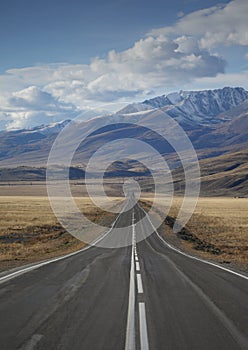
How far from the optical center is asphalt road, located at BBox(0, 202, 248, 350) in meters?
7.91

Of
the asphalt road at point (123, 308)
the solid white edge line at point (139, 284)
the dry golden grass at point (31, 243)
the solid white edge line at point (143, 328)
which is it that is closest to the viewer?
the solid white edge line at point (143, 328)

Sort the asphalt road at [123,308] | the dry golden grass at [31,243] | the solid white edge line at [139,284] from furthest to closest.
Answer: the dry golden grass at [31,243] < the solid white edge line at [139,284] < the asphalt road at [123,308]

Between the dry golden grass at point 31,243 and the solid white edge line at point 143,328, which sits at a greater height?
the solid white edge line at point 143,328

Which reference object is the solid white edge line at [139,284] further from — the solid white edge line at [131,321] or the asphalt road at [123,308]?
the solid white edge line at [131,321]

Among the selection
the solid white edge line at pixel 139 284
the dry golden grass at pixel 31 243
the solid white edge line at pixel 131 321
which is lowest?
the dry golden grass at pixel 31 243

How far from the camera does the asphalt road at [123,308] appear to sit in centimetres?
791

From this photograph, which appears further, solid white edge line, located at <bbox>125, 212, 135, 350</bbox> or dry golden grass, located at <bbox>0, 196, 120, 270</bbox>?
dry golden grass, located at <bbox>0, 196, 120, 270</bbox>

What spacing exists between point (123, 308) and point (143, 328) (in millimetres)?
1819

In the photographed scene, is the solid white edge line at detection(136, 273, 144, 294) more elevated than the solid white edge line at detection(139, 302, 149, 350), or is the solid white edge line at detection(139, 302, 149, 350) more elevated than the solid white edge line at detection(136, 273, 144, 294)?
the solid white edge line at detection(139, 302, 149, 350)

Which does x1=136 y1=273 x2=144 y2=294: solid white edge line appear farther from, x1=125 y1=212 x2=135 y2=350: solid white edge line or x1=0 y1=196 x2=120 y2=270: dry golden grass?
x1=0 y1=196 x2=120 y2=270: dry golden grass

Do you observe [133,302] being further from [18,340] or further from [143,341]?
[18,340]

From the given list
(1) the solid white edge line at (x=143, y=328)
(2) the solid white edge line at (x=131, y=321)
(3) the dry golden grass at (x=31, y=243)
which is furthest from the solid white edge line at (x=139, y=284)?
(3) the dry golden grass at (x=31, y=243)

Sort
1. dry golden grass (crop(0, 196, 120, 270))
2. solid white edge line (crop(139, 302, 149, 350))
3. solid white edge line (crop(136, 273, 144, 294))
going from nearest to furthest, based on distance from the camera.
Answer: solid white edge line (crop(139, 302, 149, 350))
solid white edge line (crop(136, 273, 144, 294))
dry golden grass (crop(0, 196, 120, 270))

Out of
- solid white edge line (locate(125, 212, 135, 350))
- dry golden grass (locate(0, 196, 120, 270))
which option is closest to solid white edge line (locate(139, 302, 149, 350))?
solid white edge line (locate(125, 212, 135, 350))
